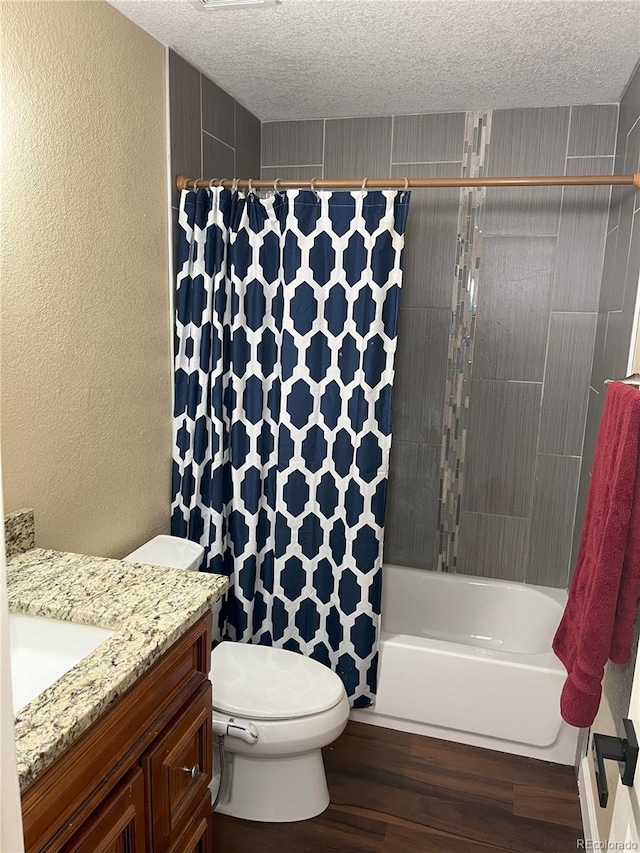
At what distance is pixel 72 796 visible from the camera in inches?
42.9

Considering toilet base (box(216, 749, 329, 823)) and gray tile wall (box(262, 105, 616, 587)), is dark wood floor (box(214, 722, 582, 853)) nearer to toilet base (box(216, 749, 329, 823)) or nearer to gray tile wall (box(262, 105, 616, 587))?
toilet base (box(216, 749, 329, 823))

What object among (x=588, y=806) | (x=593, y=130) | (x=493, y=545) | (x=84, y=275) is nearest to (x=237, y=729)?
(x=588, y=806)

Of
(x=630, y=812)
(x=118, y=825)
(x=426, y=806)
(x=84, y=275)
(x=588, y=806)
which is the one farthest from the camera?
(x=426, y=806)

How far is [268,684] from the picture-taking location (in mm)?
2068

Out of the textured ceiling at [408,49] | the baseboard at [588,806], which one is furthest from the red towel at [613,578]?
the textured ceiling at [408,49]

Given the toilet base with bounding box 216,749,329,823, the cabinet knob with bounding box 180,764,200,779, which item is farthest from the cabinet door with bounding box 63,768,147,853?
the toilet base with bounding box 216,749,329,823

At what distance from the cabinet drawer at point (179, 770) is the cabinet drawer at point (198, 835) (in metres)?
0.02

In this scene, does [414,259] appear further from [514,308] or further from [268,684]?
[268,684]

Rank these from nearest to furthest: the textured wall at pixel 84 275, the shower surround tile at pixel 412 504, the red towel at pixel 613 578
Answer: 1. the red towel at pixel 613 578
2. the textured wall at pixel 84 275
3. the shower surround tile at pixel 412 504

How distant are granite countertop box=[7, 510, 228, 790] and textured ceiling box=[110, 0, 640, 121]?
1556 millimetres

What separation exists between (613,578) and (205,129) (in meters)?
2.10

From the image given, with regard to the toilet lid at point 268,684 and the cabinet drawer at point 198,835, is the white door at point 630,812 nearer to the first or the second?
the cabinet drawer at point 198,835

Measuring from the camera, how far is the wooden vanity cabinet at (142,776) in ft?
3.47

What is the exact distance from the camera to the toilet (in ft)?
6.38
